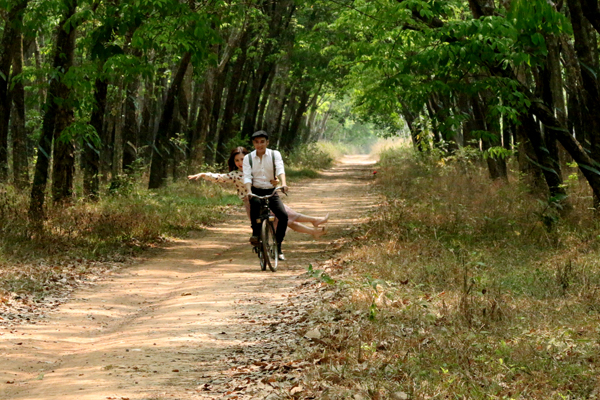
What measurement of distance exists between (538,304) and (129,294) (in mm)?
5264

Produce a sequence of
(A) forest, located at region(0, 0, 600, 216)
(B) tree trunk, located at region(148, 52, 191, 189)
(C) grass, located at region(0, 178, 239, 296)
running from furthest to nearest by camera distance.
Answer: (B) tree trunk, located at region(148, 52, 191, 189) → (A) forest, located at region(0, 0, 600, 216) → (C) grass, located at region(0, 178, 239, 296)

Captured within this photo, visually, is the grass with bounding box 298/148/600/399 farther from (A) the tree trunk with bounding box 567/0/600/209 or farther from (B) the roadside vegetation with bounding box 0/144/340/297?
(B) the roadside vegetation with bounding box 0/144/340/297

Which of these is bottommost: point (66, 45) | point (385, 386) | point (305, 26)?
point (385, 386)

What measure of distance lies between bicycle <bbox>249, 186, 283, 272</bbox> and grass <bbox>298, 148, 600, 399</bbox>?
1083 millimetres

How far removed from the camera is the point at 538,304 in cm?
754

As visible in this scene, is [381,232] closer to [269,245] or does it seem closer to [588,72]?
[269,245]

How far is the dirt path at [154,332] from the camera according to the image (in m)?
5.64

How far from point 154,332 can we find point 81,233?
6.26 metres

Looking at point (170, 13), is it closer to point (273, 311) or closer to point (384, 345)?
point (273, 311)

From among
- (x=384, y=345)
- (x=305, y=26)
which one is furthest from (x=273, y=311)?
(x=305, y=26)

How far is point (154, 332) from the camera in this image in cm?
731

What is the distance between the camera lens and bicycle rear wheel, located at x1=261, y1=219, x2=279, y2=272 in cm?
1070

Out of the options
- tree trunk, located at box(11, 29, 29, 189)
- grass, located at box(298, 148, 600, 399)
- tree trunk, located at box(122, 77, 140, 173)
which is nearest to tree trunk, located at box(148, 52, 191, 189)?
tree trunk, located at box(122, 77, 140, 173)

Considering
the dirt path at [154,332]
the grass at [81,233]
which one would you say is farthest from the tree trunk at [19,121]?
the dirt path at [154,332]
